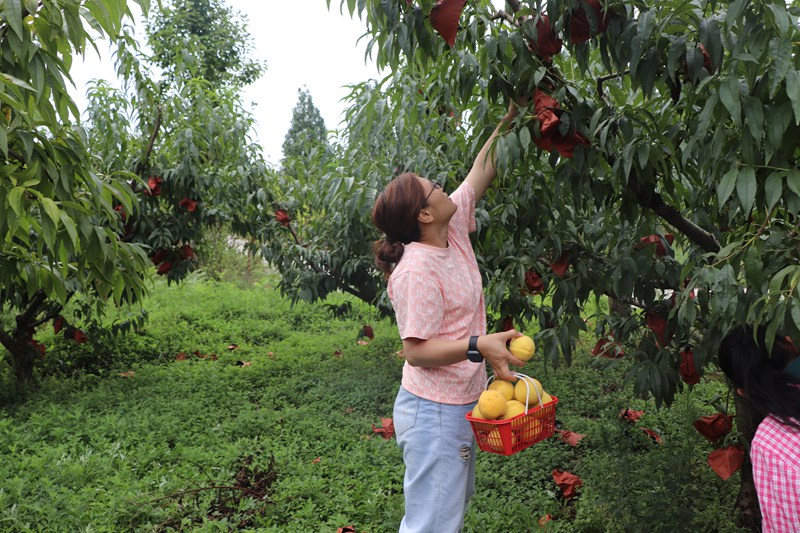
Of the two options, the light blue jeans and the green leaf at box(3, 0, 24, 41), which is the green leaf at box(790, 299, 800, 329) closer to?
the light blue jeans

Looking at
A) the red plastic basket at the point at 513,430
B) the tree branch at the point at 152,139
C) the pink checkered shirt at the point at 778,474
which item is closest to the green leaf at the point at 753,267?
the pink checkered shirt at the point at 778,474

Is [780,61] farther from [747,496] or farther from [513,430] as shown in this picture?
[747,496]

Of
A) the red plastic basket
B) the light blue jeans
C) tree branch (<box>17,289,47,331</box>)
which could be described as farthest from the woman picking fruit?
tree branch (<box>17,289,47,331</box>)

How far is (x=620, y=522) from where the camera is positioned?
8.65ft

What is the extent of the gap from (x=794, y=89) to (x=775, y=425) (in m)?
0.76

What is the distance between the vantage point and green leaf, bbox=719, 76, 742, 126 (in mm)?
1229

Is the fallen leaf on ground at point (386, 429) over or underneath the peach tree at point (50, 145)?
underneath

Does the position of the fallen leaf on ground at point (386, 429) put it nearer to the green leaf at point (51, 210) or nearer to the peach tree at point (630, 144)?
the peach tree at point (630, 144)

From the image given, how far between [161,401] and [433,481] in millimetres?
3298

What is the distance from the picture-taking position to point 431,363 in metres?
1.81

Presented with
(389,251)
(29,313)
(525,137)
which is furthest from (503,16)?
(29,313)

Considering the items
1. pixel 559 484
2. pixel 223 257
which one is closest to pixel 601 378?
pixel 559 484

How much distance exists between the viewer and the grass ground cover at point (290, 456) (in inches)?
114

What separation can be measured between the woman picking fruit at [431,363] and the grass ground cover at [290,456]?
104cm
